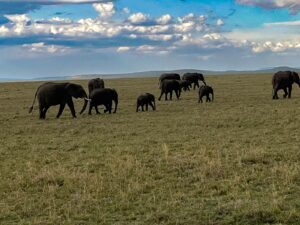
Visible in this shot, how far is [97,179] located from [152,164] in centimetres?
238

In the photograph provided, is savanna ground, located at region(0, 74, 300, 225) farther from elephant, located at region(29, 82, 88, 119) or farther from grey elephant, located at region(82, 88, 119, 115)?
grey elephant, located at region(82, 88, 119, 115)

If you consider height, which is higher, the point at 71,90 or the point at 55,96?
the point at 71,90

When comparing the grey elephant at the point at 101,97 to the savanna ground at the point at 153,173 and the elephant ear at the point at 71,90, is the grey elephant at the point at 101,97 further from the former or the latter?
the savanna ground at the point at 153,173

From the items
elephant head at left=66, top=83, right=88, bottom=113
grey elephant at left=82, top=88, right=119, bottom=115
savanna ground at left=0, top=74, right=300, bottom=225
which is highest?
elephant head at left=66, top=83, right=88, bottom=113

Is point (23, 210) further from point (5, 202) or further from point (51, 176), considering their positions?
point (51, 176)

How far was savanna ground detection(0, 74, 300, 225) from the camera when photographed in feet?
30.3

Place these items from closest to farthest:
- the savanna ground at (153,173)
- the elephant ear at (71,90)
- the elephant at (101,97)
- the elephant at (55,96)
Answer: the savanna ground at (153,173)
the elephant at (55,96)
the elephant ear at (71,90)
the elephant at (101,97)

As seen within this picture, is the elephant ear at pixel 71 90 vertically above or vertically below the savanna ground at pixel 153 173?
above

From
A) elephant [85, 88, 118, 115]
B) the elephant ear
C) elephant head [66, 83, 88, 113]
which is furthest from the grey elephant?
the elephant ear

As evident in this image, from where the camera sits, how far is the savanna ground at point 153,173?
924 cm

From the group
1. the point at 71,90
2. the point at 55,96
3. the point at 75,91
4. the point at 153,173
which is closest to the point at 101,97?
the point at 75,91

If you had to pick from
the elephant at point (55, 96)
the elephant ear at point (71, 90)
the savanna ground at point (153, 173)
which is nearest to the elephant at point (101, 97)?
the elephant ear at point (71, 90)

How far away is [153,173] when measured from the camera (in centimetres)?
1263

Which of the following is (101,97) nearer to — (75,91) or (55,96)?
(75,91)
